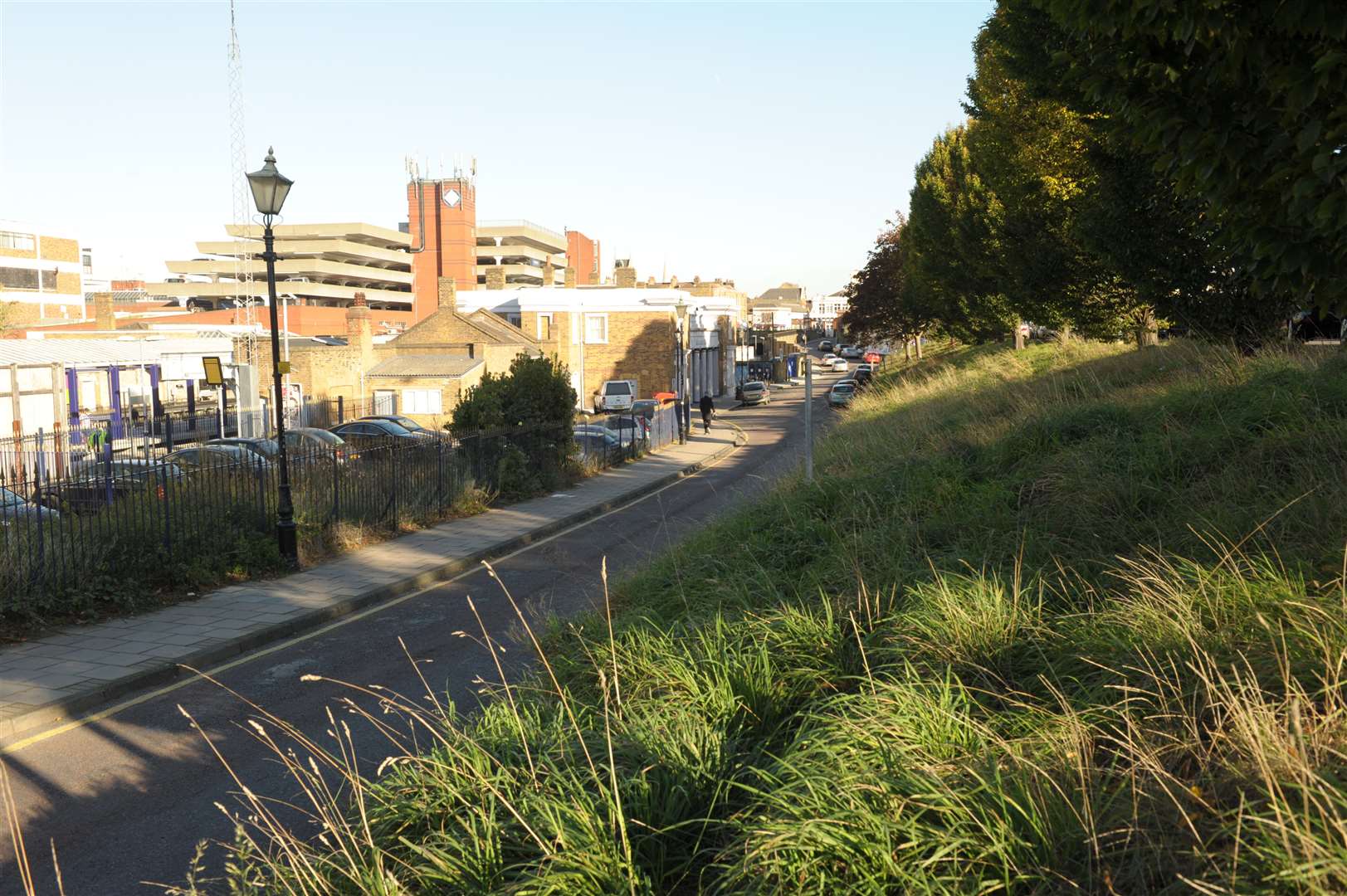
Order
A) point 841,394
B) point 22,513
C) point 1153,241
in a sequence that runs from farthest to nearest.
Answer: point 841,394 → point 1153,241 → point 22,513

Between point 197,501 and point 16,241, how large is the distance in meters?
81.8

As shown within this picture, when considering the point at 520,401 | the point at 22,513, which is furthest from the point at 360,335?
the point at 22,513

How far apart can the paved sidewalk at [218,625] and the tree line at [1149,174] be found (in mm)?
9367

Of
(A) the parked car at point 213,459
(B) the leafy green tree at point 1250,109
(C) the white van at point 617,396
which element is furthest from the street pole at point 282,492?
(C) the white van at point 617,396

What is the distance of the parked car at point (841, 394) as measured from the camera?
5044 cm

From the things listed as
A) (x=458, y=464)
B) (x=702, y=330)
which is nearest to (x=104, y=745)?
(x=458, y=464)

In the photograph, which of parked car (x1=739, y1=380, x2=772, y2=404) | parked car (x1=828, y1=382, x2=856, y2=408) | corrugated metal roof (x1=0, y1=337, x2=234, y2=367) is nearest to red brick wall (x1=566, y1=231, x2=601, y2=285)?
parked car (x1=739, y1=380, x2=772, y2=404)

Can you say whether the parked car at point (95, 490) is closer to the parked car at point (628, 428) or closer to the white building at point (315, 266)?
the parked car at point (628, 428)

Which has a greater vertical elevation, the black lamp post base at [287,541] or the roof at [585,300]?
the roof at [585,300]

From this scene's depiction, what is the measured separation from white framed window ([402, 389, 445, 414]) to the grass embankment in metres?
35.0

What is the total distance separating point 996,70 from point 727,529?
20984 millimetres

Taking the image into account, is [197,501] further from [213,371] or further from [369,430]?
[213,371]

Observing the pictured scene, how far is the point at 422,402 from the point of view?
43.0 metres

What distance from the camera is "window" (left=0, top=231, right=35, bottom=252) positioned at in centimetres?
7906
